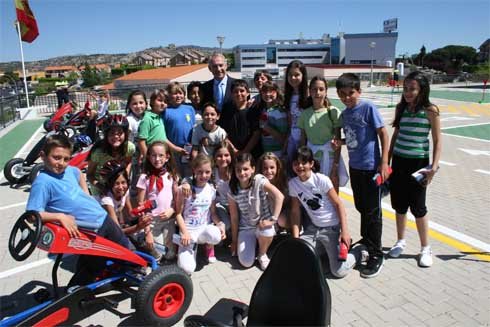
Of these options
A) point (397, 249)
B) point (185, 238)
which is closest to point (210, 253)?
point (185, 238)

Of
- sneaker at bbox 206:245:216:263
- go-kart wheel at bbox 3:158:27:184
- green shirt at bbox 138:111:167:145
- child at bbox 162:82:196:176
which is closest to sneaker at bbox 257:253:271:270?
sneaker at bbox 206:245:216:263

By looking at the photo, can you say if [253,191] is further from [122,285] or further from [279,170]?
[122,285]

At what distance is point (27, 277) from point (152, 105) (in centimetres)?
232

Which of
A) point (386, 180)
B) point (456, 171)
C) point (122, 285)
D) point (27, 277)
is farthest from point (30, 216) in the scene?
point (456, 171)

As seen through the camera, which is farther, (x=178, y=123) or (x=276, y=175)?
(x=178, y=123)

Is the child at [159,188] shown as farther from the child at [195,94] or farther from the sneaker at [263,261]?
the child at [195,94]

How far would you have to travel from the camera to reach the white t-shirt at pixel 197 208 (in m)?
3.82

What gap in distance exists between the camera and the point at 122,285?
3.01m

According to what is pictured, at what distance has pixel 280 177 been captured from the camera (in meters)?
3.95

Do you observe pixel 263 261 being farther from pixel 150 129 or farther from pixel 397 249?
pixel 150 129

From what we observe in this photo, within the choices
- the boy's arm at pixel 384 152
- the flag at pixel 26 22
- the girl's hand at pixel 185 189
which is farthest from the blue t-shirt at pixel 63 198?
the flag at pixel 26 22

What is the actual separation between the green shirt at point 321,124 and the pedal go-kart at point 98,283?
1883 mm

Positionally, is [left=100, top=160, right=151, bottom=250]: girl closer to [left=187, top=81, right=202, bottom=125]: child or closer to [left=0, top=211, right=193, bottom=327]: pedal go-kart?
[left=0, top=211, right=193, bottom=327]: pedal go-kart

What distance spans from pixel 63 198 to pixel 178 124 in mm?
2156
